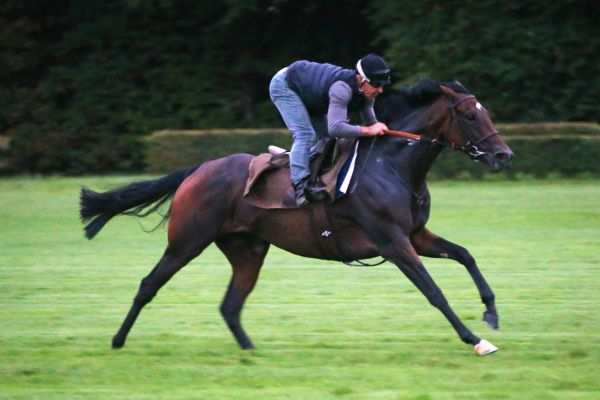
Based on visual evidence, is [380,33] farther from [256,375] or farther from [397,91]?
[256,375]

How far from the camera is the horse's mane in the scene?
8680mm

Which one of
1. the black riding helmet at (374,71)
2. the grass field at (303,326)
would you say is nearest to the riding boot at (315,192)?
the black riding helmet at (374,71)

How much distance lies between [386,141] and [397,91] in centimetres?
52

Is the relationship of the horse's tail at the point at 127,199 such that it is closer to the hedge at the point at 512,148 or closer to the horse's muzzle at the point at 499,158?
the horse's muzzle at the point at 499,158

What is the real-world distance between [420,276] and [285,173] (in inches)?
58.3

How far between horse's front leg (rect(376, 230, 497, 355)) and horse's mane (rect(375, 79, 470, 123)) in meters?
1.05

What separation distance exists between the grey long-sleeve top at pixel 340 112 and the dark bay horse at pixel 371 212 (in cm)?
37

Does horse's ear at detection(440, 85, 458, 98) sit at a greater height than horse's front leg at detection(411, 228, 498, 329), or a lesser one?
greater

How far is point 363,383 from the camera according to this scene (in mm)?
7164

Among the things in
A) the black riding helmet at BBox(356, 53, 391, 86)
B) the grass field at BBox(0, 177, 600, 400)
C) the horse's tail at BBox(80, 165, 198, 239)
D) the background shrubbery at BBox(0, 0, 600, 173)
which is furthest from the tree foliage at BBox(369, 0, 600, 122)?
the black riding helmet at BBox(356, 53, 391, 86)

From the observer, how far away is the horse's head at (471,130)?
8.41m

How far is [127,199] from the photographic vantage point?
9383 millimetres

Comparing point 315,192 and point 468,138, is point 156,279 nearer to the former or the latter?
point 315,192

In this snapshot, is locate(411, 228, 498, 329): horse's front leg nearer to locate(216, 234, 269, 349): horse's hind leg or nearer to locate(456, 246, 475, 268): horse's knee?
locate(456, 246, 475, 268): horse's knee
